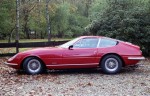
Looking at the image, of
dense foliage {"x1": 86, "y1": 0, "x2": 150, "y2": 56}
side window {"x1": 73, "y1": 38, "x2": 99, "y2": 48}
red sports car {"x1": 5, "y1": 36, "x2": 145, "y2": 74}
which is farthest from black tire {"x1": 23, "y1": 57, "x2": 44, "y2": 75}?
dense foliage {"x1": 86, "y1": 0, "x2": 150, "y2": 56}

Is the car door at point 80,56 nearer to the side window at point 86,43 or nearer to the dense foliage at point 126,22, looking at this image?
the side window at point 86,43

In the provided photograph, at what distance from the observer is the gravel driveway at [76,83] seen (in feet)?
25.5

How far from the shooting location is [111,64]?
1105 centimetres

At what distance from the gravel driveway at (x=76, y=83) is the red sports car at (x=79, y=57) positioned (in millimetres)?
341

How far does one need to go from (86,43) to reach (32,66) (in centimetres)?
220

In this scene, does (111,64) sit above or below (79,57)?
below

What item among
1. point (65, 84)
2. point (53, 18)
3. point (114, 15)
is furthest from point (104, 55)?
point (53, 18)

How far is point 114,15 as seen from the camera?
1848 centimetres

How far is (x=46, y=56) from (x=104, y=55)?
2.14 m

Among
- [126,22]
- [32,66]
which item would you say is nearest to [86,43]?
[32,66]

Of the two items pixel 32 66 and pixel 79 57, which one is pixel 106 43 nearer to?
pixel 79 57

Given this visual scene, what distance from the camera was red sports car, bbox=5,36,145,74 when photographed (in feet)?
35.4

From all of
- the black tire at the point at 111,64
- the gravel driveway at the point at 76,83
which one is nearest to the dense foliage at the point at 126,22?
the gravel driveway at the point at 76,83

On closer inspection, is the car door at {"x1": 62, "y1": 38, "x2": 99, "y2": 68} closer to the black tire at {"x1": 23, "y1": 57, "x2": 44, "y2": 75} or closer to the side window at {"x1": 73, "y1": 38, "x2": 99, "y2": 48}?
the side window at {"x1": 73, "y1": 38, "x2": 99, "y2": 48}
